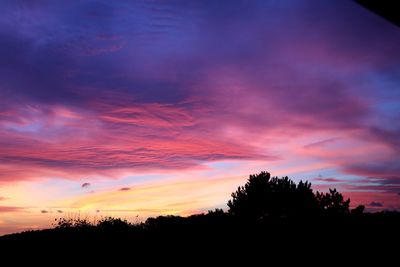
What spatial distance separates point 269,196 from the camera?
67.8 feet

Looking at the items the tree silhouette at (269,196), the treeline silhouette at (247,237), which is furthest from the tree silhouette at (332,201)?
the treeline silhouette at (247,237)

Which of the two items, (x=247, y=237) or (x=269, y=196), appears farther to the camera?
(x=269, y=196)

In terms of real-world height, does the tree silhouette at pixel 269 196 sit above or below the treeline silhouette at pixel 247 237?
above

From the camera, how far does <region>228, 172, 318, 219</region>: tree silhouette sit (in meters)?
19.8

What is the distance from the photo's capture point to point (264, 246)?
22.2 feet

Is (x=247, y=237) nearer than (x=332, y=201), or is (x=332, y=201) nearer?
(x=247, y=237)

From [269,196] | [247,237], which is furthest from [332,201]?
[247,237]

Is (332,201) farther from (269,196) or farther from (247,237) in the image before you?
(247,237)

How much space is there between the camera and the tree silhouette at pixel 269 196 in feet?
65.0

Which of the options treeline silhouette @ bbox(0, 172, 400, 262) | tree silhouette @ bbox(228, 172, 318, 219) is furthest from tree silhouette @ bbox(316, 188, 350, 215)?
treeline silhouette @ bbox(0, 172, 400, 262)

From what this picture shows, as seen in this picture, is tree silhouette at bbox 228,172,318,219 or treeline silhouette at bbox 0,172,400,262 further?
tree silhouette at bbox 228,172,318,219

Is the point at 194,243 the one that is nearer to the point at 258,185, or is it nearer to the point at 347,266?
the point at 347,266

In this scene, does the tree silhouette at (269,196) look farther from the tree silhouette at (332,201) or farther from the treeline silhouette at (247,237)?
the treeline silhouette at (247,237)

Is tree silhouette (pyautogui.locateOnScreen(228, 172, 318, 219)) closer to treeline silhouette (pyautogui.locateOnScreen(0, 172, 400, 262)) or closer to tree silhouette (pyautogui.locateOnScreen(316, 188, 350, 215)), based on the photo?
tree silhouette (pyautogui.locateOnScreen(316, 188, 350, 215))
